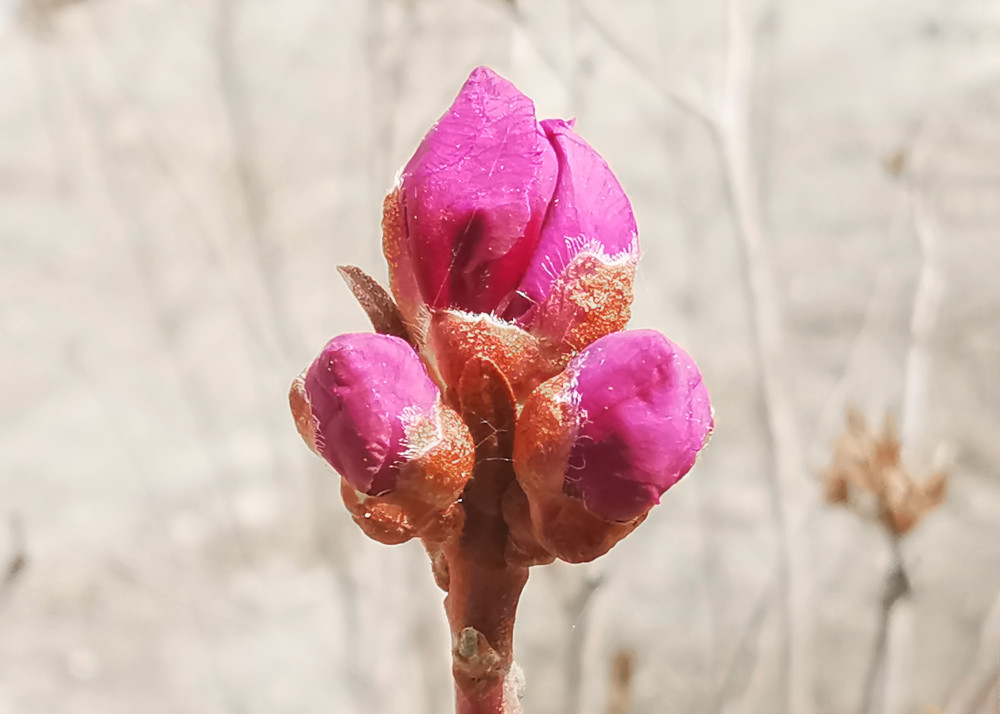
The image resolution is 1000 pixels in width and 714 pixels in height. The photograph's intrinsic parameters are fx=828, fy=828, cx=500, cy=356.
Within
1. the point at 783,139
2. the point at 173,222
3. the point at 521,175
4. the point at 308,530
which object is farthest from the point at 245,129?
the point at 521,175

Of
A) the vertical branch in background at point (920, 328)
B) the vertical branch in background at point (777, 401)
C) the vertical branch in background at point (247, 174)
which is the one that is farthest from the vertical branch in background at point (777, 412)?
the vertical branch in background at point (247, 174)

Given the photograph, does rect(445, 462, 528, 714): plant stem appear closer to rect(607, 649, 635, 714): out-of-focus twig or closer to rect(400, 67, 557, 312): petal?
rect(400, 67, 557, 312): petal

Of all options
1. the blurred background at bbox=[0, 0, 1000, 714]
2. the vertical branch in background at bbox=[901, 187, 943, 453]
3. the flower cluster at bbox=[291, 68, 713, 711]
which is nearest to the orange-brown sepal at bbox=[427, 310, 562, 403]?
→ the flower cluster at bbox=[291, 68, 713, 711]

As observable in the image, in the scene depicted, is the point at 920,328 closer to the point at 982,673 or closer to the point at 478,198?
the point at 982,673

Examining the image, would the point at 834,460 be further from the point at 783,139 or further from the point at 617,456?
the point at 617,456

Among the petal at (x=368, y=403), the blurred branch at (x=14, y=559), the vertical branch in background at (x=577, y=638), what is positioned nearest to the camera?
the petal at (x=368, y=403)

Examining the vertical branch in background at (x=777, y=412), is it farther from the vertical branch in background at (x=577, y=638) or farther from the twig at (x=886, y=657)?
the vertical branch in background at (x=577, y=638)

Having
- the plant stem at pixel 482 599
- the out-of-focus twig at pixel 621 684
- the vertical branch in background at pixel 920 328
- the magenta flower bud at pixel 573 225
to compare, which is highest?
the vertical branch in background at pixel 920 328
